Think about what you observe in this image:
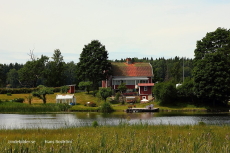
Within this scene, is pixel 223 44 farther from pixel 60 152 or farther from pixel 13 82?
pixel 13 82

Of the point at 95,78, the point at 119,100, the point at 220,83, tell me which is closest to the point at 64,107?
the point at 119,100

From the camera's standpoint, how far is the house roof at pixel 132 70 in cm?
7450

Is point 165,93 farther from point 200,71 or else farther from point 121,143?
point 121,143

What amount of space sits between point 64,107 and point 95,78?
19.2 meters

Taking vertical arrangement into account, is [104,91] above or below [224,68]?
below

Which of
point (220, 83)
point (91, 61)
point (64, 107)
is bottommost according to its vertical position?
point (64, 107)

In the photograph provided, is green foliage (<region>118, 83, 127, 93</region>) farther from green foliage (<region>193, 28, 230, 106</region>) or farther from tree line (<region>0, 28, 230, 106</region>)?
green foliage (<region>193, 28, 230, 106</region>)

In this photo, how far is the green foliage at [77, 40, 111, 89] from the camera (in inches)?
2699

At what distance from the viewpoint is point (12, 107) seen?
158 feet

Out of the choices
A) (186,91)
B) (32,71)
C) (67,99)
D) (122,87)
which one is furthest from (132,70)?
(32,71)

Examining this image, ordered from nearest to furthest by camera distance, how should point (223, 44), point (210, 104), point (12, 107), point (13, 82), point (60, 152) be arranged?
1. point (60, 152)
2. point (12, 107)
3. point (210, 104)
4. point (223, 44)
5. point (13, 82)

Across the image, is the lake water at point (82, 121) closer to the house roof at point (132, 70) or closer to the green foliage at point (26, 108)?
the green foliage at point (26, 108)

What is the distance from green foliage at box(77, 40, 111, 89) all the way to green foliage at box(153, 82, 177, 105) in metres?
15.7

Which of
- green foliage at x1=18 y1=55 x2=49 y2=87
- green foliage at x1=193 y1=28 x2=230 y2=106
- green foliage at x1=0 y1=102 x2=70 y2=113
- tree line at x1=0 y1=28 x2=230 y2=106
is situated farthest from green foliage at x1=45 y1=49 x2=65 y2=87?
green foliage at x1=193 y1=28 x2=230 y2=106
